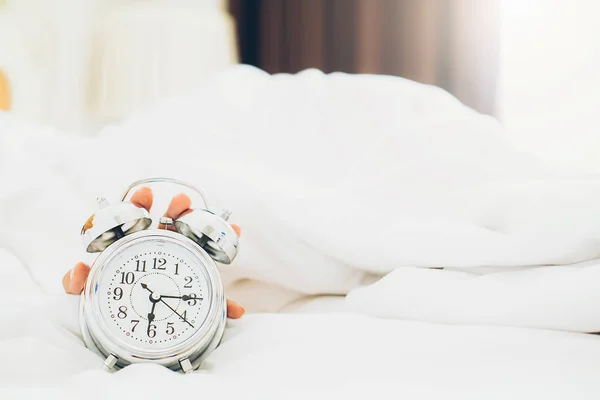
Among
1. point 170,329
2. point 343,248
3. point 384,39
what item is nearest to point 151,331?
point 170,329

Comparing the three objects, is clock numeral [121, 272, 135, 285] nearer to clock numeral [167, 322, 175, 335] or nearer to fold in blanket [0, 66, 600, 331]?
clock numeral [167, 322, 175, 335]

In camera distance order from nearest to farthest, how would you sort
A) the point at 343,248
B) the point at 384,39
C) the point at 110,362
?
the point at 110,362 → the point at 343,248 → the point at 384,39

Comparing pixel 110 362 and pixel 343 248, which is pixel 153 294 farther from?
pixel 343 248

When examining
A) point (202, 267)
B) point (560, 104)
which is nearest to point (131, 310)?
point (202, 267)

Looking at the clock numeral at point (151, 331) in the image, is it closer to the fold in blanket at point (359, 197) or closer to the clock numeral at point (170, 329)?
the clock numeral at point (170, 329)

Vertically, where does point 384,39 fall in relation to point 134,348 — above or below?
above

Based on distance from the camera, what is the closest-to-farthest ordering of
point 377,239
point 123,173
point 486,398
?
1. point 486,398
2. point 377,239
3. point 123,173

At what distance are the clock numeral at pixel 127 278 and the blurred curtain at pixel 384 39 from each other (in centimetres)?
154

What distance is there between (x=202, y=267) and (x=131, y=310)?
0.25 feet

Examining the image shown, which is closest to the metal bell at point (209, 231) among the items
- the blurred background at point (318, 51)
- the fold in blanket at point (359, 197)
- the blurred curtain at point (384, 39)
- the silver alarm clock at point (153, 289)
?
the silver alarm clock at point (153, 289)

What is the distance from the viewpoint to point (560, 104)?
66.6 inches

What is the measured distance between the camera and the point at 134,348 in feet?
1.83

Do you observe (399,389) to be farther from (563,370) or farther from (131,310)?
(131,310)

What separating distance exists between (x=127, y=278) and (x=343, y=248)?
9.5 inches
